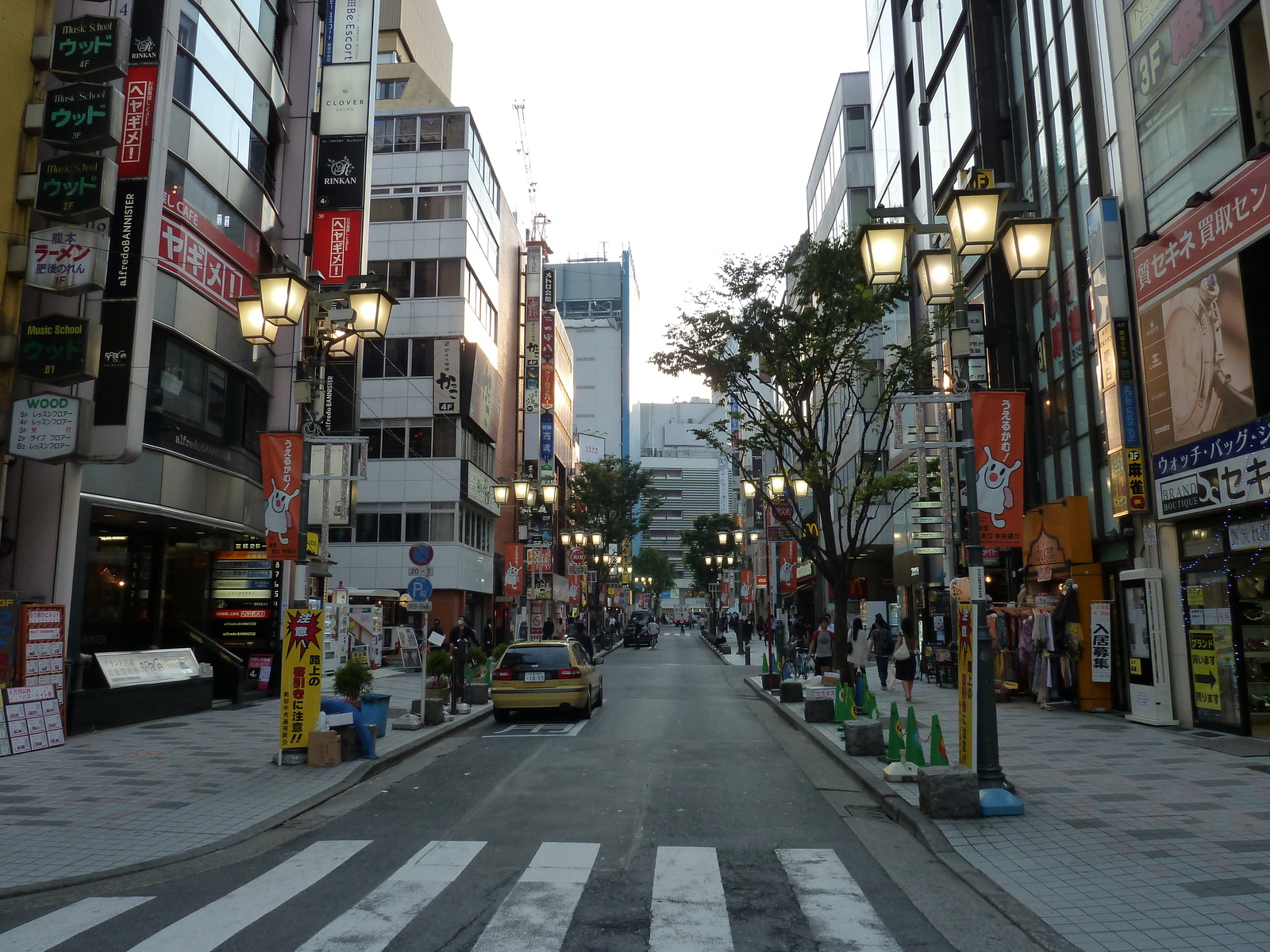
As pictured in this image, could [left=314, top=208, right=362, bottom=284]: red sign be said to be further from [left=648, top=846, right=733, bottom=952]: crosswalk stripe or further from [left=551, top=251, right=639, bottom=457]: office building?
[left=551, top=251, right=639, bottom=457]: office building

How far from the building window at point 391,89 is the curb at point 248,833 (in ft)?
134

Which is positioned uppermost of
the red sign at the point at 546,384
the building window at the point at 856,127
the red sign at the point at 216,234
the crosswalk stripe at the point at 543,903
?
the building window at the point at 856,127

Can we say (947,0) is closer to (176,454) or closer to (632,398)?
(176,454)

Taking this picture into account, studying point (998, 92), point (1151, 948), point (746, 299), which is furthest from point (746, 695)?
point (1151, 948)

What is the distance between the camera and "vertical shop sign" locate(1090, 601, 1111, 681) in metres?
17.2

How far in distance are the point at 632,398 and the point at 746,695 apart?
436 feet

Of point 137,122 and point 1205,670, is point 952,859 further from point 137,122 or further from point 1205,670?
point 137,122

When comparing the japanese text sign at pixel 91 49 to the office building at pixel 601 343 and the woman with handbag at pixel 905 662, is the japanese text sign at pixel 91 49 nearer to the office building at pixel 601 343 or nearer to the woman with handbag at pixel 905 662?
the woman with handbag at pixel 905 662

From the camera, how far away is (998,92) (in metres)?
23.6

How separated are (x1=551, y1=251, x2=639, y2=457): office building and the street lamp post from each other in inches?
4483

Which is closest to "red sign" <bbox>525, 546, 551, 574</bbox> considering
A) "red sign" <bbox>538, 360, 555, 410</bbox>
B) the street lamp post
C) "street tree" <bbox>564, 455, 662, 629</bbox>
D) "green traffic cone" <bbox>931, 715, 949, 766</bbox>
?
"street tree" <bbox>564, 455, 662, 629</bbox>

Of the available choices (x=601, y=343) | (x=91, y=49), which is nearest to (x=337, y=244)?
(x=91, y=49)

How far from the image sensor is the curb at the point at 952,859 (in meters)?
5.80

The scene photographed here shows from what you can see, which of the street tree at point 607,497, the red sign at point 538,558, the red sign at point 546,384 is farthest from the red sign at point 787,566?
the red sign at point 546,384
